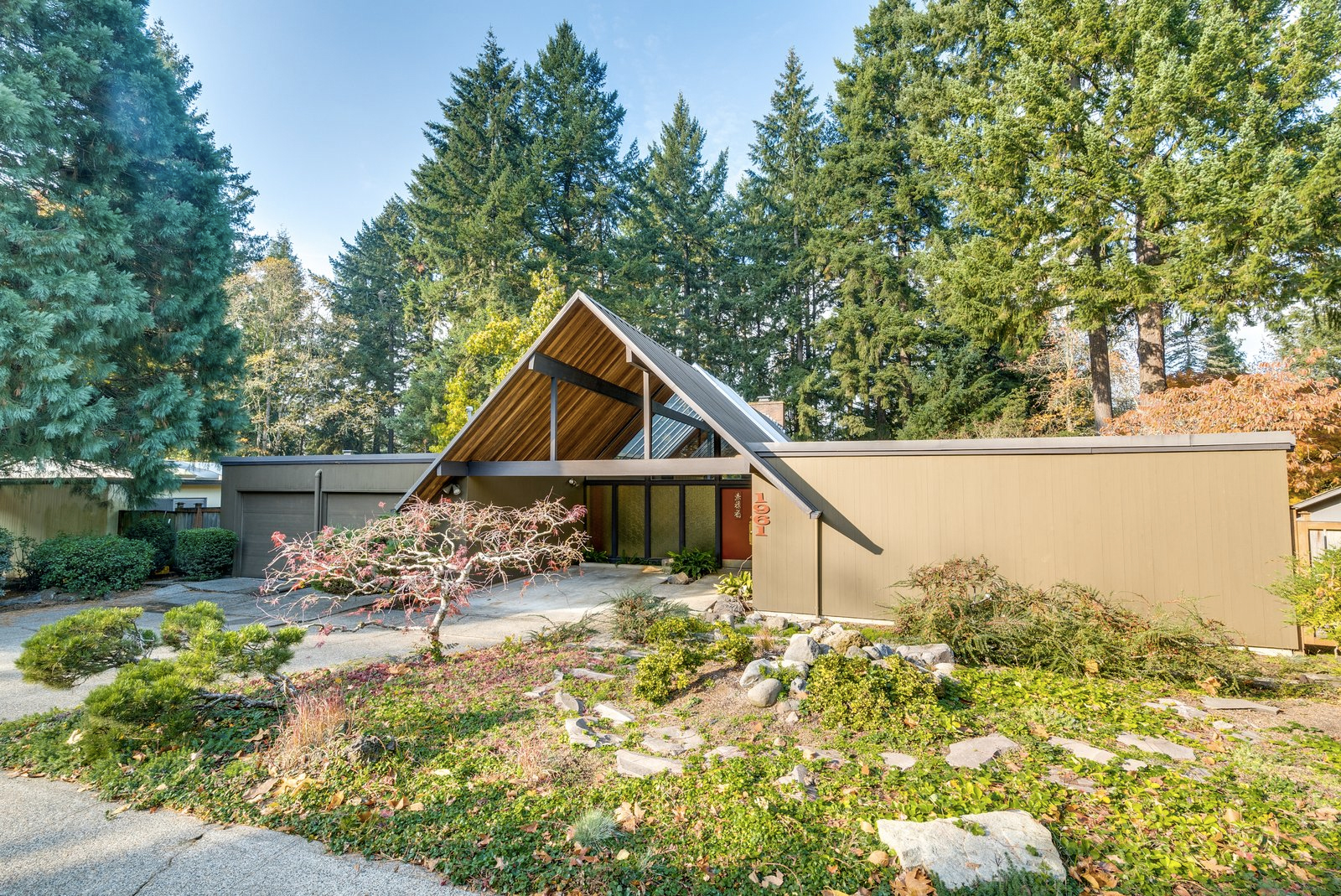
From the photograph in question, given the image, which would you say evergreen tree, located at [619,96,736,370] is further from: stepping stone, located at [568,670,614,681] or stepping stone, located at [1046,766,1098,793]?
stepping stone, located at [1046,766,1098,793]

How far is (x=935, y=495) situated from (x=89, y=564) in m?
13.7

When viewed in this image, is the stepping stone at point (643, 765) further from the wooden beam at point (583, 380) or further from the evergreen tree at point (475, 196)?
the evergreen tree at point (475, 196)

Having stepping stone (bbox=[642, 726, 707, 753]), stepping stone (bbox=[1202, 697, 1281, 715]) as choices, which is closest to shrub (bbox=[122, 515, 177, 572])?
stepping stone (bbox=[642, 726, 707, 753])

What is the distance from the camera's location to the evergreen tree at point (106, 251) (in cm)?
985

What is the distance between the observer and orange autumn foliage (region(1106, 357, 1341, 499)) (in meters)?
9.52

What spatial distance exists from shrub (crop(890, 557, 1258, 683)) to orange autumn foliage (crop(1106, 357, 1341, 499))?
18.8 feet

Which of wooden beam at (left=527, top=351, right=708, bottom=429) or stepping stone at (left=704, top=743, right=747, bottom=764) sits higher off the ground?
wooden beam at (left=527, top=351, right=708, bottom=429)

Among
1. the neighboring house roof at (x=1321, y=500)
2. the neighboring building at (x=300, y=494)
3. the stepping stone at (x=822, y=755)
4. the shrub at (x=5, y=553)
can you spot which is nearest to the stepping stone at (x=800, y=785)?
the stepping stone at (x=822, y=755)

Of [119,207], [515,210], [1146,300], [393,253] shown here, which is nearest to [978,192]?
[1146,300]

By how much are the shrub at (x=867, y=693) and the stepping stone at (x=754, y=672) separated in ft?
1.27

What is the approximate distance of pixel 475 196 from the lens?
2136cm

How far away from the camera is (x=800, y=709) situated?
4.52 meters

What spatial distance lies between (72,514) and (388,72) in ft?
38.8

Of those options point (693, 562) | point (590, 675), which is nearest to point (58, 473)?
point (693, 562)
